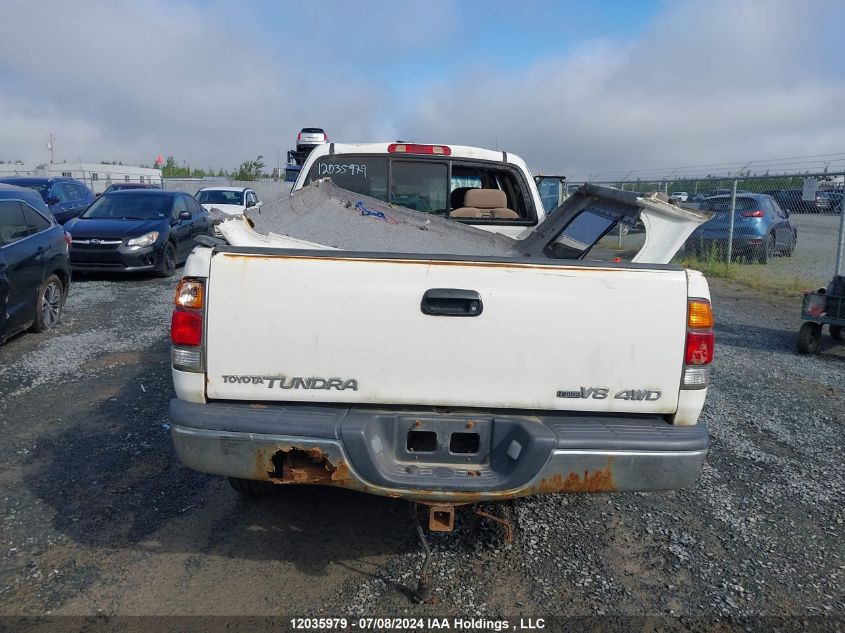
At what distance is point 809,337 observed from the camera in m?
7.69

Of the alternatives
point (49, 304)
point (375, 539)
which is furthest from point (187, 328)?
point (49, 304)

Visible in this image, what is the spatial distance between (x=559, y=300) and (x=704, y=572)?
1.67 meters

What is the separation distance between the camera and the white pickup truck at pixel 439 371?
279 cm

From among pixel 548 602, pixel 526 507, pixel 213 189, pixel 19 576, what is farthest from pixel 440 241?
pixel 213 189

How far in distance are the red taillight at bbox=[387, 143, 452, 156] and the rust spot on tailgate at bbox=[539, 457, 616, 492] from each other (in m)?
3.48

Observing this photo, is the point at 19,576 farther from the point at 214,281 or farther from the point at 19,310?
the point at 19,310

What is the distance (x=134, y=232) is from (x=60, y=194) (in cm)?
596

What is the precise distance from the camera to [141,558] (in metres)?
3.36

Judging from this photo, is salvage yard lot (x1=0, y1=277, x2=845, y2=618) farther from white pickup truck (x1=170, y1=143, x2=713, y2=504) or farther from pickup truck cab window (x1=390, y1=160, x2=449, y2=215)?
pickup truck cab window (x1=390, y1=160, x2=449, y2=215)

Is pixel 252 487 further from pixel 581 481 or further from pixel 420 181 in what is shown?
pixel 420 181

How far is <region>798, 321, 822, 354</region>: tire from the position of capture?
769 cm

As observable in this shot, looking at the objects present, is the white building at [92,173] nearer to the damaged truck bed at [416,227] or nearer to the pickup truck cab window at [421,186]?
the pickup truck cab window at [421,186]

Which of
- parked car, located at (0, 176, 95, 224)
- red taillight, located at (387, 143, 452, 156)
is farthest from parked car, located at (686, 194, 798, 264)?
parked car, located at (0, 176, 95, 224)

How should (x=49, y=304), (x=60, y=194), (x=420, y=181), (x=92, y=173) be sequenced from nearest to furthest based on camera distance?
(x=420, y=181), (x=49, y=304), (x=60, y=194), (x=92, y=173)
